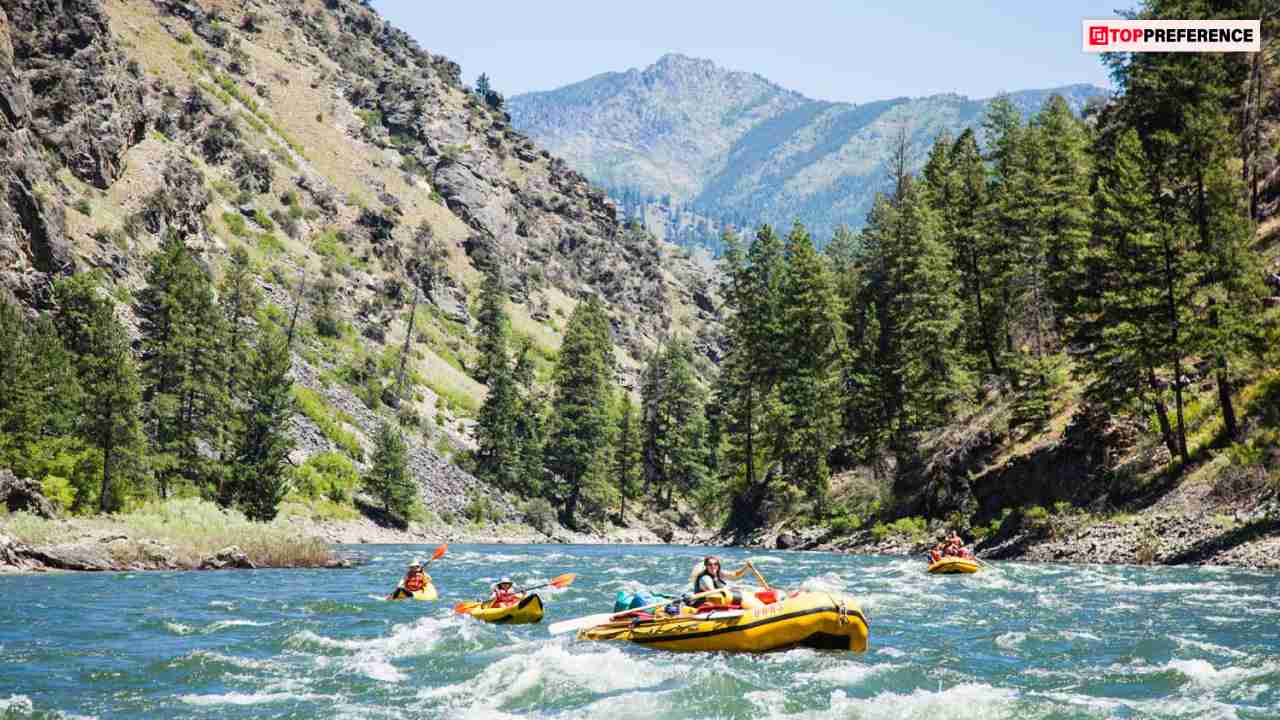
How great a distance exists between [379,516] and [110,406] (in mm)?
22033

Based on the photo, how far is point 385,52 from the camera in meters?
154

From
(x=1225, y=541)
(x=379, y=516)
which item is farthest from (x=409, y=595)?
(x=379, y=516)

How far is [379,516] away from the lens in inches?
2571

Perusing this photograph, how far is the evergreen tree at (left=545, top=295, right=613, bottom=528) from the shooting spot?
83188 millimetres

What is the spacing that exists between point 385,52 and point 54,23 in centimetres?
8663

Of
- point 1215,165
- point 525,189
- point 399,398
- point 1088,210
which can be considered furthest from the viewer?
point 525,189

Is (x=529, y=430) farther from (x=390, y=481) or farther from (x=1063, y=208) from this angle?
(x=1063, y=208)

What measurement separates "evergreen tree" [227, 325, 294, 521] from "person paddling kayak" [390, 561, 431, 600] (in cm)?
2735

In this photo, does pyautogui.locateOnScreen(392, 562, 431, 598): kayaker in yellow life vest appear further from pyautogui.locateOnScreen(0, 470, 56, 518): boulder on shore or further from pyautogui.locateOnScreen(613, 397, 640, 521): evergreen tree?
pyautogui.locateOnScreen(613, 397, 640, 521): evergreen tree

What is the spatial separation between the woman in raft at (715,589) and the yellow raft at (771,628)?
441mm

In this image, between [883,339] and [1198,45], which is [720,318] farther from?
[1198,45]

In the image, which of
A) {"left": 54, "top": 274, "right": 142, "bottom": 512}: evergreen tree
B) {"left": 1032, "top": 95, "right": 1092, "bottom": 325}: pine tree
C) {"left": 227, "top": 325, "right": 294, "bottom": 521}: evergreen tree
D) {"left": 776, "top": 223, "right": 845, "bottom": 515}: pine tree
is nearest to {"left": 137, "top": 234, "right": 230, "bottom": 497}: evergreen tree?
{"left": 227, "top": 325, "right": 294, "bottom": 521}: evergreen tree

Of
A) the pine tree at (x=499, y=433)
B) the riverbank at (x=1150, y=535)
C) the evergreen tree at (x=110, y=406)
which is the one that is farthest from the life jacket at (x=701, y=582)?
the pine tree at (x=499, y=433)

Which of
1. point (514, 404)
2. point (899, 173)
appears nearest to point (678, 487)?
point (514, 404)
